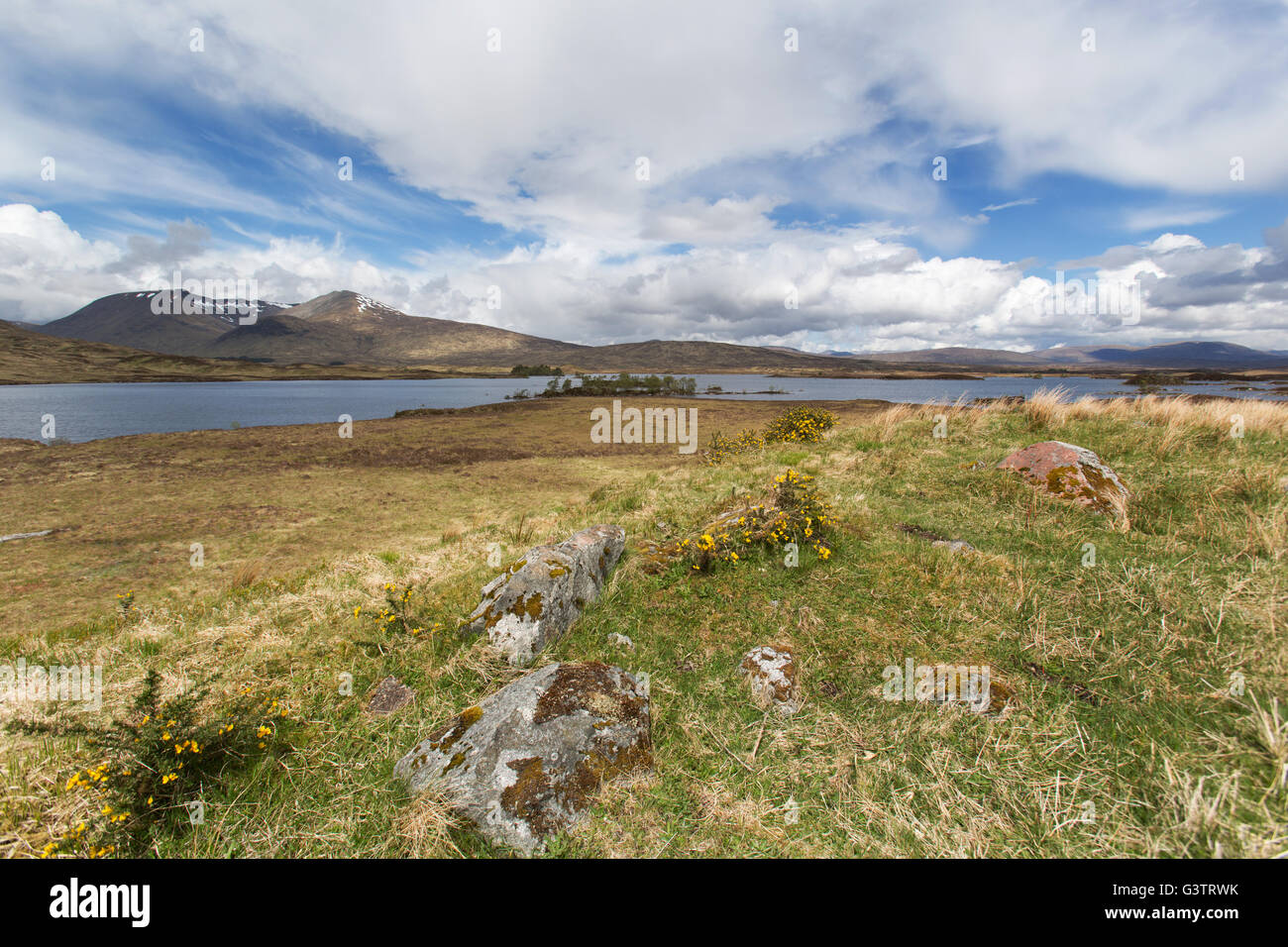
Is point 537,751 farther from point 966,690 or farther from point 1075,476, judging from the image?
point 1075,476

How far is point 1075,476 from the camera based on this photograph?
27.5ft

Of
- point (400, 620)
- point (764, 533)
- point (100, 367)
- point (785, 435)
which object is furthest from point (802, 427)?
point (100, 367)

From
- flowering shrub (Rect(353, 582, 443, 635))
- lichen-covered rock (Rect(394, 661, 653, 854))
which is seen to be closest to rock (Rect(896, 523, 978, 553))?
A: lichen-covered rock (Rect(394, 661, 653, 854))

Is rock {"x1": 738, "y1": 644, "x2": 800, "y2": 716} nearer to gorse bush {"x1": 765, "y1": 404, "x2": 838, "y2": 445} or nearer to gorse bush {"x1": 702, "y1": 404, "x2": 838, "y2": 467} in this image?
gorse bush {"x1": 702, "y1": 404, "x2": 838, "y2": 467}

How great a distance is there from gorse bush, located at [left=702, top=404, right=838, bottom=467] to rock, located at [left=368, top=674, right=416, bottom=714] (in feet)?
44.7

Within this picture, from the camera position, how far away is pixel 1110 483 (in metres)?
8.24

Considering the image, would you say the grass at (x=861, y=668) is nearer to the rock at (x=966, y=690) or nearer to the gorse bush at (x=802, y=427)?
the rock at (x=966, y=690)

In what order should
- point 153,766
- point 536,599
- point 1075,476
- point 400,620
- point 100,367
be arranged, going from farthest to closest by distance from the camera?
point 100,367
point 1075,476
point 400,620
point 536,599
point 153,766

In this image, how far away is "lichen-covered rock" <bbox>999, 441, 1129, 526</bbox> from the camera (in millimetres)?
7887

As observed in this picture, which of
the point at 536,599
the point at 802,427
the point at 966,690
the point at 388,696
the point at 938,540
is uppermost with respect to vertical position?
the point at 802,427

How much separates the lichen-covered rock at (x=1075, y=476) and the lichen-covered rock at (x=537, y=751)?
26.0 ft

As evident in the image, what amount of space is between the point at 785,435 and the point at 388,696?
16701 millimetres
